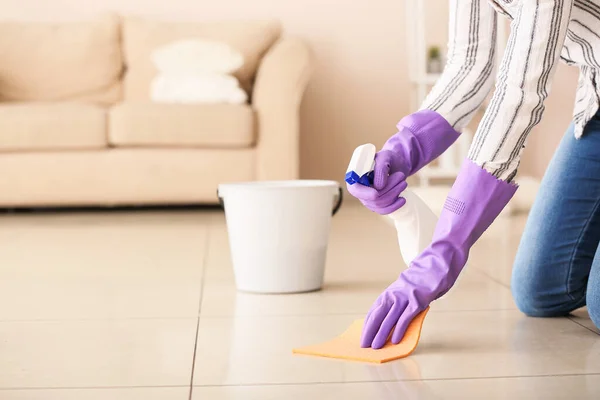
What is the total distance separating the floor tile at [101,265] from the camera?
1746mm

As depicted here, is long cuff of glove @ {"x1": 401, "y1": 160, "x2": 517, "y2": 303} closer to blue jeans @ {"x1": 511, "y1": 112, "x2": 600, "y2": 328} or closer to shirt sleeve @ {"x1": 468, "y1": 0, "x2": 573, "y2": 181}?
shirt sleeve @ {"x1": 468, "y1": 0, "x2": 573, "y2": 181}

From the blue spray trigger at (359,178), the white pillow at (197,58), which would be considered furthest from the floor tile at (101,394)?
the white pillow at (197,58)

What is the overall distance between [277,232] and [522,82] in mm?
732

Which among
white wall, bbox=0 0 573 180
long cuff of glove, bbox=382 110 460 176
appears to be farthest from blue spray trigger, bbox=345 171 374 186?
white wall, bbox=0 0 573 180

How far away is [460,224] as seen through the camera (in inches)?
51.6

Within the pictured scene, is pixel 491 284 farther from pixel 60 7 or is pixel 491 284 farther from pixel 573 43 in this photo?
pixel 60 7

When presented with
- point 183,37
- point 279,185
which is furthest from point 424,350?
point 183,37

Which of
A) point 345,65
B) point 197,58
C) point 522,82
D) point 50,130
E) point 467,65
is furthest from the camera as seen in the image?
point 345,65

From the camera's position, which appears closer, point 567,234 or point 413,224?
point 413,224

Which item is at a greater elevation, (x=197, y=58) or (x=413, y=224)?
(x=197, y=58)

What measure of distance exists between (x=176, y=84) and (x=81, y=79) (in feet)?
1.91

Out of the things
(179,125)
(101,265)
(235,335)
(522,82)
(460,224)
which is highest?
(522,82)

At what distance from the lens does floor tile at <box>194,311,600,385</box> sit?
1235mm

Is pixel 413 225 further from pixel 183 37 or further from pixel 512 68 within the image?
pixel 183 37
